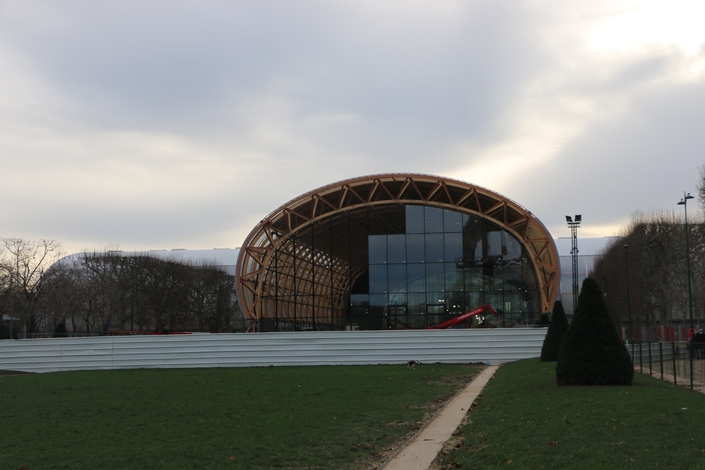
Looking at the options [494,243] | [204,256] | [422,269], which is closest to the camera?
[494,243]

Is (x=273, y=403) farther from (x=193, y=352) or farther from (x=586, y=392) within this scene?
(x=193, y=352)

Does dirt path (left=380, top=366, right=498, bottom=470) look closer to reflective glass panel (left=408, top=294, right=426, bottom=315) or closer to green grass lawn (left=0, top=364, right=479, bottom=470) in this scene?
green grass lawn (left=0, top=364, right=479, bottom=470)

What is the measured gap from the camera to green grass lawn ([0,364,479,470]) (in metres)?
12.7

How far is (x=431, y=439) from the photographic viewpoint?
14539mm

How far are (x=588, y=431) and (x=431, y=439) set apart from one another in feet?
11.2

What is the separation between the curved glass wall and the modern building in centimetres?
8

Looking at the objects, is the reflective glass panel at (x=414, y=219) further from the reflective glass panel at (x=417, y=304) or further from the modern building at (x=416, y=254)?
the reflective glass panel at (x=417, y=304)

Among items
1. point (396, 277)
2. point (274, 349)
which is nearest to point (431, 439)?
point (274, 349)

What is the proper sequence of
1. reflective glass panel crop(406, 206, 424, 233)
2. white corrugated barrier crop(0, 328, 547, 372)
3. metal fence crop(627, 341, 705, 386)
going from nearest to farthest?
metal fence crop(627, 341, 705, 386) < white corrugated barrier crop(0, 328, 547, 372) < reflective glass panel crop(406, 206, 424, 233)

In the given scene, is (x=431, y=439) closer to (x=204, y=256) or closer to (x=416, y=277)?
(x=416, y=277)

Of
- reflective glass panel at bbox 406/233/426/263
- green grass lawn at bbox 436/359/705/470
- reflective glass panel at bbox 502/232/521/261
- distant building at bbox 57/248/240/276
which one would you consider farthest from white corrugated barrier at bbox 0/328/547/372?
distant building at bbox 57/248/240/276

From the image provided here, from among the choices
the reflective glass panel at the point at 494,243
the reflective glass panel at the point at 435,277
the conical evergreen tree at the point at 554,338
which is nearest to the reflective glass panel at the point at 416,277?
the reflective glass panel at the point at 435,277

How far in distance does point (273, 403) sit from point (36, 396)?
9.91 metres

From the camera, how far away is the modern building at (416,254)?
54.0 m
